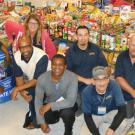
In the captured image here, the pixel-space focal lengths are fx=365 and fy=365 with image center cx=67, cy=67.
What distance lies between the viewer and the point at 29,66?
4105mm

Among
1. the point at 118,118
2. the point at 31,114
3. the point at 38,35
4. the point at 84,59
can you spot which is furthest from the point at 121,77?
Answer: the point at 38,35

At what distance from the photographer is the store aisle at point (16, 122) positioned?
4180 millimetres

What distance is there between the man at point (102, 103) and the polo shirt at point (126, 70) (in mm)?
409

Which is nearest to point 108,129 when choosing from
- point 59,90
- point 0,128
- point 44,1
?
point 59,90

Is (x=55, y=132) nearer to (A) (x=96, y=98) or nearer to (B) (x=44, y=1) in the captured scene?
(A) (x=96, y=98)

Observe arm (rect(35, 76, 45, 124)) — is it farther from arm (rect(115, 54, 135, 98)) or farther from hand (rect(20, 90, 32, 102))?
arm (rect(115, 54, 135, 98))

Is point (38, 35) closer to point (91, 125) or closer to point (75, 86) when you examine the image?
point (75, 86)

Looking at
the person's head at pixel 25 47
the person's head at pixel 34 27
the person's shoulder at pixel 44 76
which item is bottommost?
the person's shoulder at pixel 44 76

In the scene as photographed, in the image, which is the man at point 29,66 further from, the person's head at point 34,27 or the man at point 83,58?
the person's head at point 34,27

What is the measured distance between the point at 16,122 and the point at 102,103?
1.34 meters

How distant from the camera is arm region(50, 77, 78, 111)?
12.3 feet

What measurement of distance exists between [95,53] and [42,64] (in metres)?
0.63

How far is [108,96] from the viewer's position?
11.5 feet

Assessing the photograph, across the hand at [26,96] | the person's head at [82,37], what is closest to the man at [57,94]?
the hand at [26,96]
